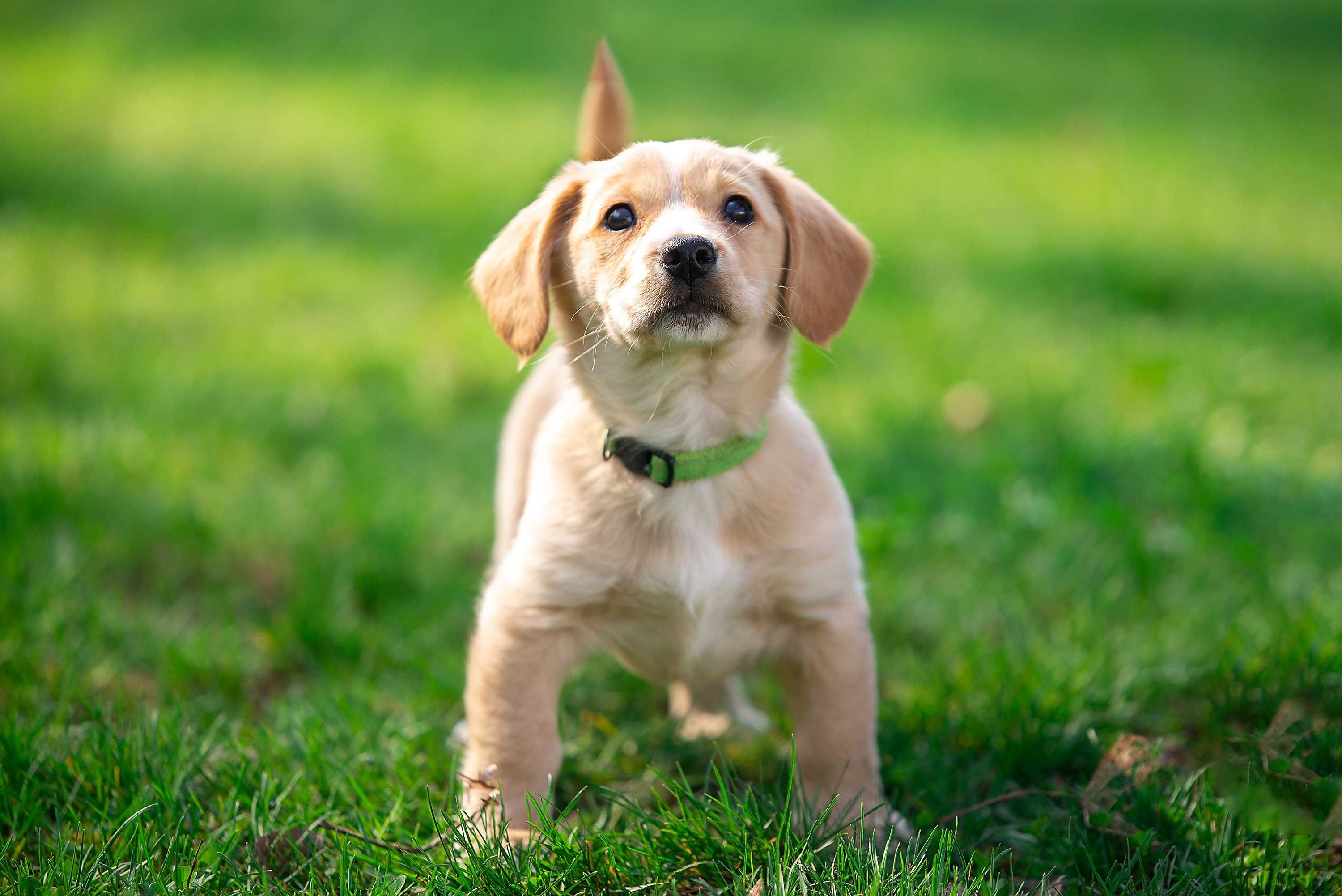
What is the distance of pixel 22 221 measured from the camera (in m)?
6.34

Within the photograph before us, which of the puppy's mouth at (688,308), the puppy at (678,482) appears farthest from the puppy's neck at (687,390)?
the puppy's mouth at (688,308)

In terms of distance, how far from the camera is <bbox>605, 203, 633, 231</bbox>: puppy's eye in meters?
2.39

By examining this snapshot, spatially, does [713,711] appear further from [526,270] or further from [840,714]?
[526,270]

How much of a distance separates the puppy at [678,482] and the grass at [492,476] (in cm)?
25

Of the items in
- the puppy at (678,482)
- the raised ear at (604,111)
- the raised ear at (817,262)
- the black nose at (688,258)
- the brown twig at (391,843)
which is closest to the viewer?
the brown twig at (391,843)

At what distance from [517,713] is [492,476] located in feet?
6.58

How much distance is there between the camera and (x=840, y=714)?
7.71 ft

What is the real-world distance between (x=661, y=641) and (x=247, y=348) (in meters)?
3.43

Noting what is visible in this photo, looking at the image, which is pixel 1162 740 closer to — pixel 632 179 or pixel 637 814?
pixel 637 814

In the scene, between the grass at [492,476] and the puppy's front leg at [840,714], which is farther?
the puppy's front leg at [840,714]

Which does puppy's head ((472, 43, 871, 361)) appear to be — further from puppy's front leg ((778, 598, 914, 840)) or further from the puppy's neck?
puppy's front leg ((778, 598, 914, 840))

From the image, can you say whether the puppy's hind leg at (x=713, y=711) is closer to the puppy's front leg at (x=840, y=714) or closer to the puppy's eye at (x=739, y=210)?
the puppy's front leg at (x=840, y=714)

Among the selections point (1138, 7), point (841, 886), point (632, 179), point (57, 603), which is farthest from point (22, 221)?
point (1138, 7)

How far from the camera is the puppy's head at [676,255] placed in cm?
223
